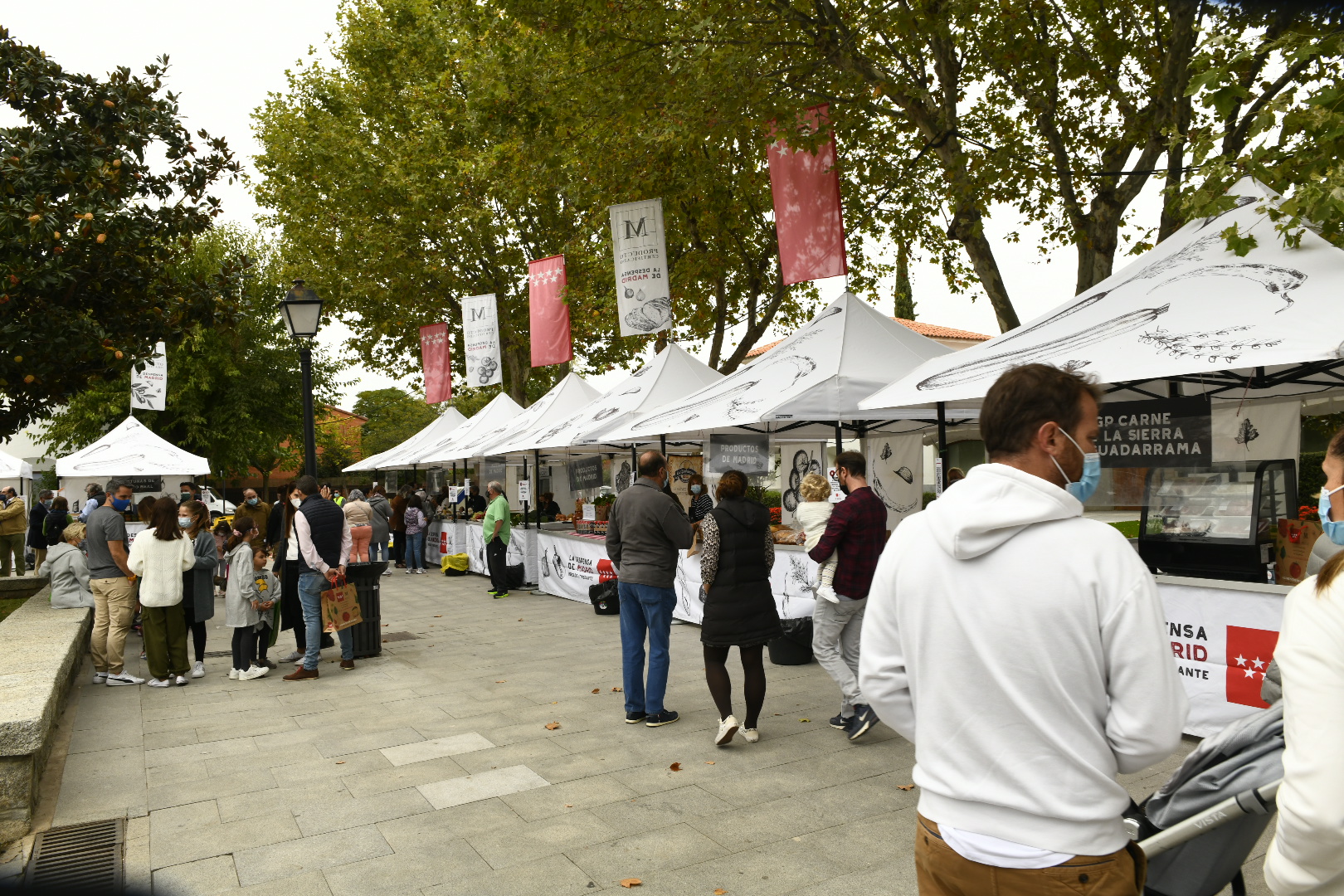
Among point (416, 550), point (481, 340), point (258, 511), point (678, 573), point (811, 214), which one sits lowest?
point (416, 550)

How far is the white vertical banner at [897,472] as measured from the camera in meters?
12.5

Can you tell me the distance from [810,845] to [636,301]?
10.4 meters

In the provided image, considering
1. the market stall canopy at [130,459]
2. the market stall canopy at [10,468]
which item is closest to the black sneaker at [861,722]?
the market stall canopy at [130,459]

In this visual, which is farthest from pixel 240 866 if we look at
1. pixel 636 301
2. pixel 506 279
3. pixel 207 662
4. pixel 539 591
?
pixel 506 279

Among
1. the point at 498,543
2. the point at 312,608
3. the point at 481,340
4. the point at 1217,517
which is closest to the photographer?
the point at 1217,517

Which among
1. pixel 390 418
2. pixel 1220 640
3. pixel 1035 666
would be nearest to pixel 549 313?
pixel 1220 640

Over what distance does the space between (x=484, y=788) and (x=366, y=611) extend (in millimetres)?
5054

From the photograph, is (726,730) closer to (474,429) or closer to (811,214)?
(811,214)

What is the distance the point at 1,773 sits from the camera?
213 inches

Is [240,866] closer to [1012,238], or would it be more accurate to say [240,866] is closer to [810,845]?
[810,845]

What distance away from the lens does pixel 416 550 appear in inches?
842

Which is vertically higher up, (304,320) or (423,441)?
(304,320)

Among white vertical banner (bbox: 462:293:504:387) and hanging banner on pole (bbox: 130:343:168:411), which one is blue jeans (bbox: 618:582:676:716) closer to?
white vertical banner (bbox: 462:293:504:387)

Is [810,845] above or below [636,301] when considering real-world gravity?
below
